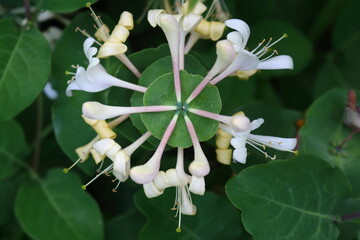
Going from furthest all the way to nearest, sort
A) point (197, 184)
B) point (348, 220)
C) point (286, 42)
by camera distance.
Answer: point (286, 42) < point (348, 220) < point (197, 184)

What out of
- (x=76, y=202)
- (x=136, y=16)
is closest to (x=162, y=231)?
(x=76, y=202)

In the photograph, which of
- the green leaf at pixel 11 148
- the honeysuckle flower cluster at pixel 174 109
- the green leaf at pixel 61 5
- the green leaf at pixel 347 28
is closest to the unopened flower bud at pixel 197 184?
the honeysuckle flower cluster at pixel 174 109

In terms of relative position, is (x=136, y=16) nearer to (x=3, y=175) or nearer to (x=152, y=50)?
(x=152, y=50)

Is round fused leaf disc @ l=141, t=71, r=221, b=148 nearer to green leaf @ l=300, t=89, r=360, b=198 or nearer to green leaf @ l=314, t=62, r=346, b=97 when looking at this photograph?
green leaf @ l=300, t=89, r=360, b=198

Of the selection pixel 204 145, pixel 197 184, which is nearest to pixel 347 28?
pixel 204 145

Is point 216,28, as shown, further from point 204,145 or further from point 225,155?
point 204,145

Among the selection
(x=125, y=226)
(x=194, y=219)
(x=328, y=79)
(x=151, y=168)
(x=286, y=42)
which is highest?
(x=151, y=168)
